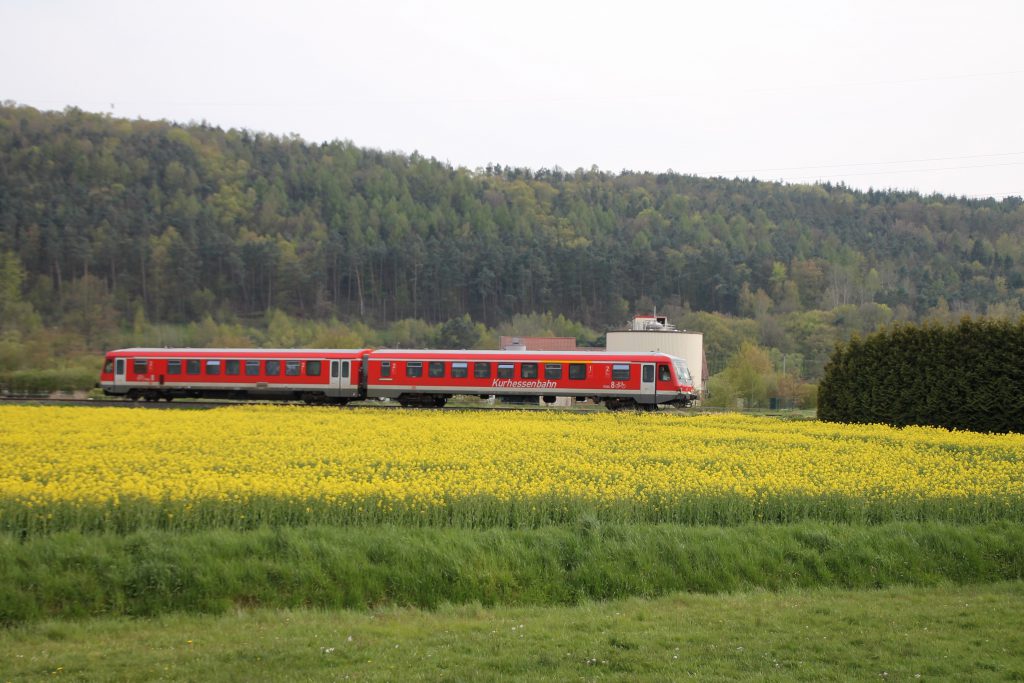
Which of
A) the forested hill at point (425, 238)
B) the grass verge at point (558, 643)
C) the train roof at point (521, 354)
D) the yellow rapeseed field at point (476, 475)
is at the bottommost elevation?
the grass verge at point (558, 643)

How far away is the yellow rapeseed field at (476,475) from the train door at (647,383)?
11733 millimetres

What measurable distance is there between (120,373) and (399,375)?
13623mm

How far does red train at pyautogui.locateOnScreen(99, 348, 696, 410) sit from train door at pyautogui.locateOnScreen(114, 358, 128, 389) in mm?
46

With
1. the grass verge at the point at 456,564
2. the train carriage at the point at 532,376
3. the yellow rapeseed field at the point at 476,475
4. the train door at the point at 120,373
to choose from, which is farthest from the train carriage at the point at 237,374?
the grass verge at the point at 456,564

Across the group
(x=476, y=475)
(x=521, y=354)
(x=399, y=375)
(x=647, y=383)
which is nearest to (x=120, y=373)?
(x=399, y=375)

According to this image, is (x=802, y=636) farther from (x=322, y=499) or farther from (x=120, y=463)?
(x=120, y=463)

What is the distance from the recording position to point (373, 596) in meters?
11.4

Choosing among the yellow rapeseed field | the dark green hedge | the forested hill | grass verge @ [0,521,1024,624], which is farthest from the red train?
the forested hill

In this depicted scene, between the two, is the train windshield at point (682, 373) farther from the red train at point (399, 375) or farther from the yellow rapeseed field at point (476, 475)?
the yellow rapeseed field at point (476, 475)

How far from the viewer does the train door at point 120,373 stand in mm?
43375

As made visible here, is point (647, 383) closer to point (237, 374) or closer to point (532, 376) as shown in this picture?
point (532, 376)

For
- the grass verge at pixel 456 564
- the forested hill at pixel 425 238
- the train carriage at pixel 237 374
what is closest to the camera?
the grass verge at pixel 456 564

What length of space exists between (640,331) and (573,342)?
38.7 feet

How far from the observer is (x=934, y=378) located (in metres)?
30.1
